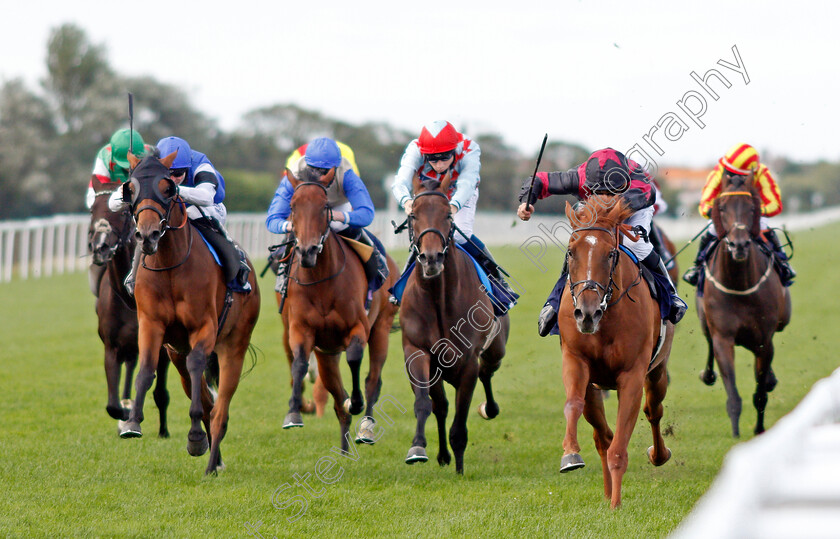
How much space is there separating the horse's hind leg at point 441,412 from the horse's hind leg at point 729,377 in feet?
8.18

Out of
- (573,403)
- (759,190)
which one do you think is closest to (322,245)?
(573,403)

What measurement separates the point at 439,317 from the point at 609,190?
143cm

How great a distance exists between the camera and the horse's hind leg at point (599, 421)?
5.59 meters

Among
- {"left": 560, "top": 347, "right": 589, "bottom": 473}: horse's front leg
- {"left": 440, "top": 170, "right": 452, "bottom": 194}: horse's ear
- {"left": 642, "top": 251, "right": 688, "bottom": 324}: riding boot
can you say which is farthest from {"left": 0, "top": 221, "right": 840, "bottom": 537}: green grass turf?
{"left": 440, "top": 170, "right": 452, "bottom": 194}: horse's ear

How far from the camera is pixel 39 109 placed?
35094 mm

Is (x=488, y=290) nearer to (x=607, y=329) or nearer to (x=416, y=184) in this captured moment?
(x=416, y=184)

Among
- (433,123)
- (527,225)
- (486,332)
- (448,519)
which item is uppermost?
(433,123)

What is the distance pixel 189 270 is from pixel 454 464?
232 cm

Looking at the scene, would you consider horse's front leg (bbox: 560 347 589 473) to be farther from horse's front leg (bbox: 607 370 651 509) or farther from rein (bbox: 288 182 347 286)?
rein (bbox: 288 182 347 286)

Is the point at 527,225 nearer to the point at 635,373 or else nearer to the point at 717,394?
the point at 717,394

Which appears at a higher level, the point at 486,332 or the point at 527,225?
the point at 486,332

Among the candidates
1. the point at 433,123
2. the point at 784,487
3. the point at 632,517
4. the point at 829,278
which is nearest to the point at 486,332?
the point at 433,123

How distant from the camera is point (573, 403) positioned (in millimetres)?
5172

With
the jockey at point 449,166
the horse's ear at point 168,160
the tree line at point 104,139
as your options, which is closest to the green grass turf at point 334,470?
the jockey at point 449,166
